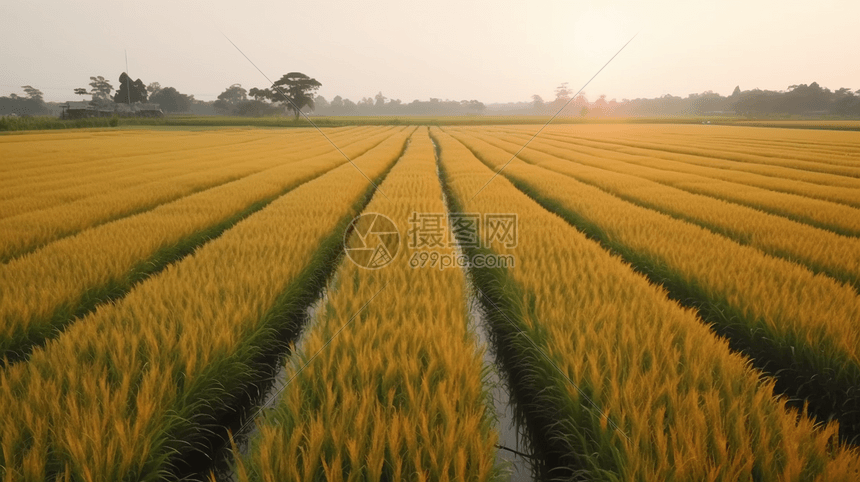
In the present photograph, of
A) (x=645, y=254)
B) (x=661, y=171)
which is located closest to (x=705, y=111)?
(x=661, y=171)

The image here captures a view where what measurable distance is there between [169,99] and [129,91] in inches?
852

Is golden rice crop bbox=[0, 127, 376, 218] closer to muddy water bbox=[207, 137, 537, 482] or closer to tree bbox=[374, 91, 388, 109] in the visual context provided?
muddy water bbox=[207, 137, 537, 482]

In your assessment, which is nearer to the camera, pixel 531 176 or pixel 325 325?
pixel 325 325

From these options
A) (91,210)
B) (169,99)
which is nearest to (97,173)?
(91,210)

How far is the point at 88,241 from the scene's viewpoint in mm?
4293

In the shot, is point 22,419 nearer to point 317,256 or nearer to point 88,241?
point 317,256

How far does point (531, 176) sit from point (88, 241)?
891 cm

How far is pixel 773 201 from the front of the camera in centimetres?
683

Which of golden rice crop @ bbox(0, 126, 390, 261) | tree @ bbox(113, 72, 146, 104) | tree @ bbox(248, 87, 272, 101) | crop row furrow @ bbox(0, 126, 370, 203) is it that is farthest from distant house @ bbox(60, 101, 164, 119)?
golden rice crop @ bbox(0, 126, 390, 261)

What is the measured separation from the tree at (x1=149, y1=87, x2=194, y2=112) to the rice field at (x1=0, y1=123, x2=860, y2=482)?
95.0 m

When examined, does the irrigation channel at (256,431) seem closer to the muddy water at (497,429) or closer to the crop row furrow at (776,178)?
the muddy water at (497,429)

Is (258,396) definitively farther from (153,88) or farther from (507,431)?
(153,88)

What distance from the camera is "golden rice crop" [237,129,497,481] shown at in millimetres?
1460

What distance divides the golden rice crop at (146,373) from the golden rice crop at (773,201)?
7080 mm
